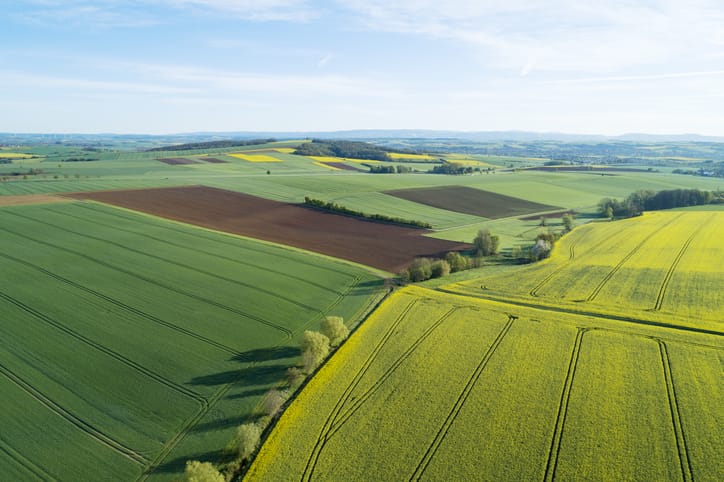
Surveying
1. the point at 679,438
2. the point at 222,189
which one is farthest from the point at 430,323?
the point at 222,189

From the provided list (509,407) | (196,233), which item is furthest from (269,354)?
(196,233)

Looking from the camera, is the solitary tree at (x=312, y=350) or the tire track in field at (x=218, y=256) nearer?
the solitary tree at (x=312, y=350)

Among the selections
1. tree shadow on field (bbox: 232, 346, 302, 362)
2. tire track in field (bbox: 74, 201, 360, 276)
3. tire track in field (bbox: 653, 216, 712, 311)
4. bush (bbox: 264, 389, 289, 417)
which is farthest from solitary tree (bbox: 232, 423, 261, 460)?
tire track in field (bbox: 653, 216, 712, 311)

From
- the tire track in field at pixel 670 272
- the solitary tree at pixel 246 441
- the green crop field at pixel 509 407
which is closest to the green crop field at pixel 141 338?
the solitary tree at pixel 246 441

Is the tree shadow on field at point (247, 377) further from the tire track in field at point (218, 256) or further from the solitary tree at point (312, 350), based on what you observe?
the tire track in field at point (218, 256)

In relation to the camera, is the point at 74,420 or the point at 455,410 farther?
the point at 74,420

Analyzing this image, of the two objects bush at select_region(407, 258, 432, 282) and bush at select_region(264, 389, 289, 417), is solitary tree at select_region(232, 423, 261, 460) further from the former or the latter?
bush at select_region(407, 258, 432, 282)

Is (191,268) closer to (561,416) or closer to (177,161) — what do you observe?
(561,416)
